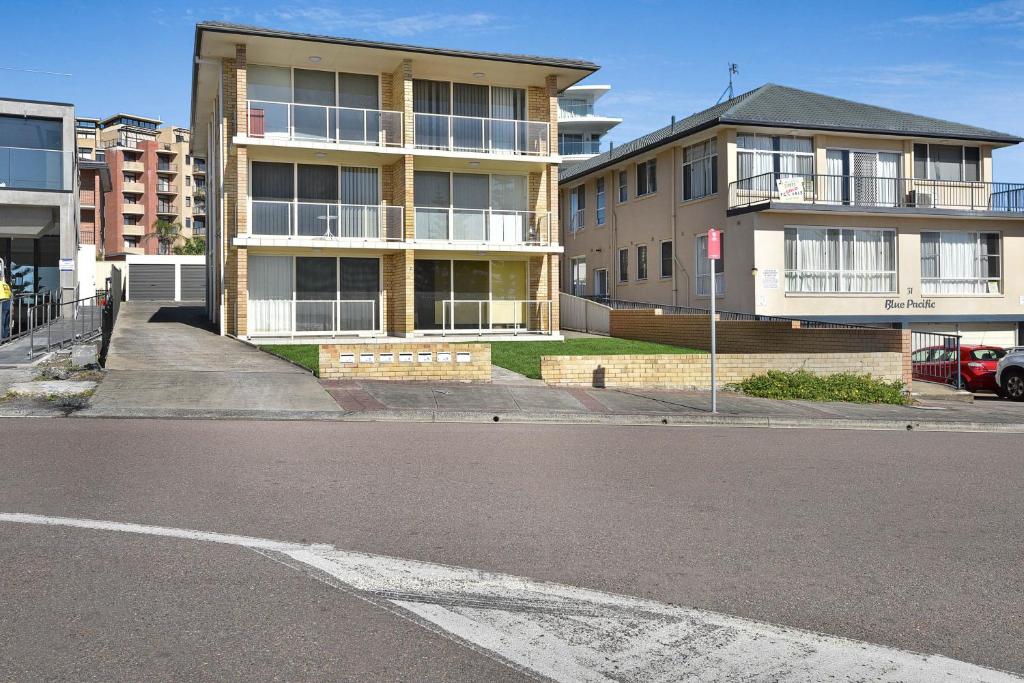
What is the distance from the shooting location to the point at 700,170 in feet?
101

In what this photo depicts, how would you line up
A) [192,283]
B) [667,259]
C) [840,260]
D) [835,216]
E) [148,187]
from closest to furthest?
[835,216], [840,260], [667,259], [192,283], [148,187]

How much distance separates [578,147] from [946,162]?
45083mm

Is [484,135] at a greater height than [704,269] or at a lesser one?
greater

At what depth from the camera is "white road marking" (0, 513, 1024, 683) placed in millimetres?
4176

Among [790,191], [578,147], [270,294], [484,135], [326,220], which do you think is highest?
[578,147]

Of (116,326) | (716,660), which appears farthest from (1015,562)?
(116,326)

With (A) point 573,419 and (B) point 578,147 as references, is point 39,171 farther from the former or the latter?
(B) point 578,147

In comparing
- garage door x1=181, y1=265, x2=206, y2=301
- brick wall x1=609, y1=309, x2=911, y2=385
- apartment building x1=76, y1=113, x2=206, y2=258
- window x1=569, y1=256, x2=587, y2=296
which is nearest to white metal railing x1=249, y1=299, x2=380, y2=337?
brick wall x1=609, y1=309, x2=911, y2=385

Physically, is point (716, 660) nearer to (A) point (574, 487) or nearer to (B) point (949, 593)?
(B) point (949, 593)

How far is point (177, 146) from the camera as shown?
101 m

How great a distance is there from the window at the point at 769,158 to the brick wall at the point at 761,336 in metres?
5.38

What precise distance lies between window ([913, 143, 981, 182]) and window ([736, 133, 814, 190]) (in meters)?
4.26


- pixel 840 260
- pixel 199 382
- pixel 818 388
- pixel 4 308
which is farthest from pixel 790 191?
pixel 4 308

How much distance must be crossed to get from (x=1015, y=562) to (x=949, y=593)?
3.36ft
